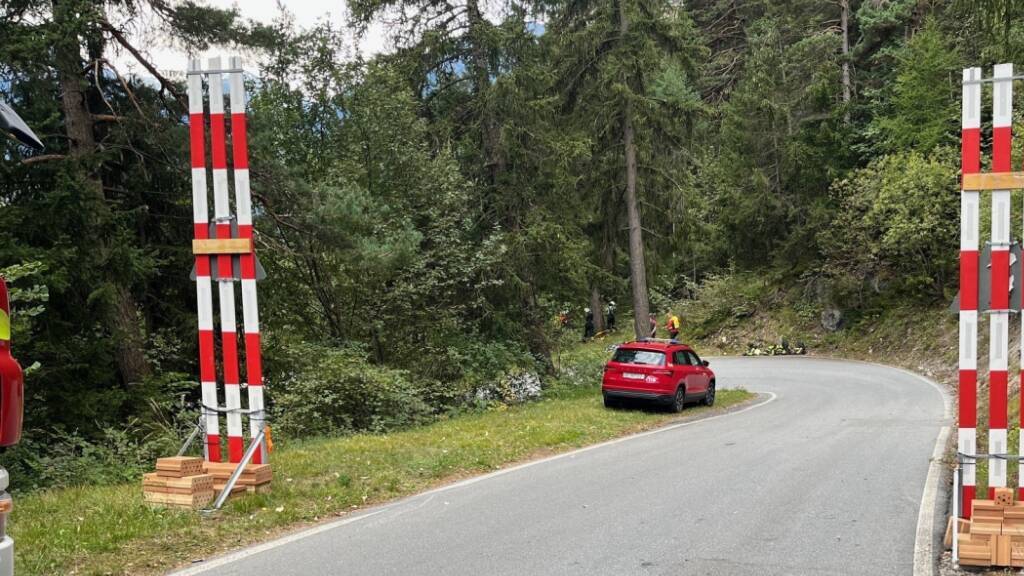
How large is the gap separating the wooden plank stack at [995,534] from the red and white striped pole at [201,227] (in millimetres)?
6607

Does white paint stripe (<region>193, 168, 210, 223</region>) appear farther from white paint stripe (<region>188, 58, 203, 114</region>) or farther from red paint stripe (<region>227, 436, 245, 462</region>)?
red paint stripe (<region>227, 436, 245, 462</region>)

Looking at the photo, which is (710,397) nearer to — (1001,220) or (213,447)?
(213,447)

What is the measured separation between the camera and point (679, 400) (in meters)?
18.5

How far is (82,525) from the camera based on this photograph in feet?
21.7

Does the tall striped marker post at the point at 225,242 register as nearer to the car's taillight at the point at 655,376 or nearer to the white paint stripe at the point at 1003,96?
the white paint stripe at the point at 1003,96

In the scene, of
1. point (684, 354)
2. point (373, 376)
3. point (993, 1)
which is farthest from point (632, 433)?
point (993, 1)

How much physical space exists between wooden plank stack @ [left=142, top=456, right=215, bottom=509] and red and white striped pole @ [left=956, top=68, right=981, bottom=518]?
21.1 ft

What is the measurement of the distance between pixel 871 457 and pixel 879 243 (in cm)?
2699

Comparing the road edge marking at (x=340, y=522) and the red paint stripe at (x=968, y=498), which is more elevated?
the red paint stripe at (x=968, y=498)

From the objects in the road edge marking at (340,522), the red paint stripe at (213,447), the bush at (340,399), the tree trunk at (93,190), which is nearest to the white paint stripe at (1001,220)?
the road edge marking at (340,522)

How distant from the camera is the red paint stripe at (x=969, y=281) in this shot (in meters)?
5.68

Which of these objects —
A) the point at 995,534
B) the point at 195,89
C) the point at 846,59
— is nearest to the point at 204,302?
the point at 195,89

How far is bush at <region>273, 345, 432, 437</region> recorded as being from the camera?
15594mm


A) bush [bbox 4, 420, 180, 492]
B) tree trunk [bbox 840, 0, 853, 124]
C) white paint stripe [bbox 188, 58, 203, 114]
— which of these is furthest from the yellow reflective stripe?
tree trunk [bbox 840, 0, 853, 124]
